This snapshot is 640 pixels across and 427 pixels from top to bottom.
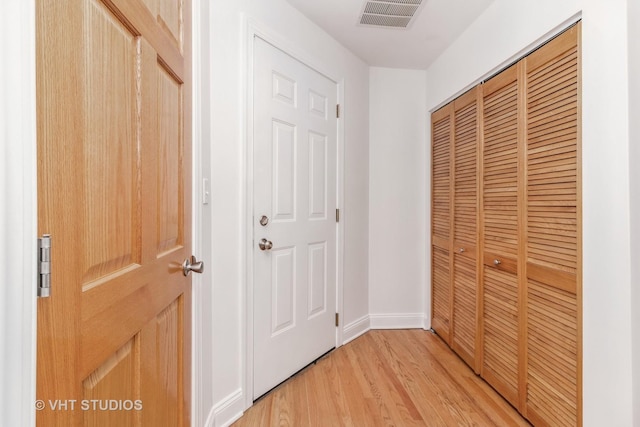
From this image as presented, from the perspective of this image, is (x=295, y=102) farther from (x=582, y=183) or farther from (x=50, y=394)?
(x=50, y=394)

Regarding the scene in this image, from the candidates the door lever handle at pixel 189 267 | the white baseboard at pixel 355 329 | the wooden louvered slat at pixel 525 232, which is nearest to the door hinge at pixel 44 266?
the door lever handle at pixel 189 267

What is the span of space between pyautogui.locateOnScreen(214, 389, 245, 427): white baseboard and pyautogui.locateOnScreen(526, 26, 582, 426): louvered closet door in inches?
58.4

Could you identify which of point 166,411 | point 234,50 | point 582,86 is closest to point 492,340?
point 582,86

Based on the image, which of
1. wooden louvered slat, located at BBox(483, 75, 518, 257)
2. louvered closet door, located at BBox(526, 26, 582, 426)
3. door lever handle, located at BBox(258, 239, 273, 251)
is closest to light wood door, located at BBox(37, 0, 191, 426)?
door lever handle, located at BBox(258, 239, 273, 251)

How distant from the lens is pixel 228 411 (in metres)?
1.74

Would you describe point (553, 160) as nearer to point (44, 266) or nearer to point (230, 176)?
point (230, 176)

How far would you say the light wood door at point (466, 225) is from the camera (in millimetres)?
2342

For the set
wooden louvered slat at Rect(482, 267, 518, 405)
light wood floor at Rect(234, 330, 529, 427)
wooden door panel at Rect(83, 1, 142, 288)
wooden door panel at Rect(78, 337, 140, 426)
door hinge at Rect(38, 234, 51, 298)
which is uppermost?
wooden door panel at Rect(83, 1, 142, 288)

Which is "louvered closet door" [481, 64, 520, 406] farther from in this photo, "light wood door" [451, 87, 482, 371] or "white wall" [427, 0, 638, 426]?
"white wall" [427, 0, 638, 426]

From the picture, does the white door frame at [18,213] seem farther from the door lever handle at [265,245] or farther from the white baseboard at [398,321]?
the white baseboard at [398,321]

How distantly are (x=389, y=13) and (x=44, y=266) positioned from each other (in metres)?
2.36

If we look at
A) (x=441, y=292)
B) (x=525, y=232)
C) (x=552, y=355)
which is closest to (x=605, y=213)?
(x=525, y=232)

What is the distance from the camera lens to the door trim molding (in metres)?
0.41

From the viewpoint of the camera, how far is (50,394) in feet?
1.58
